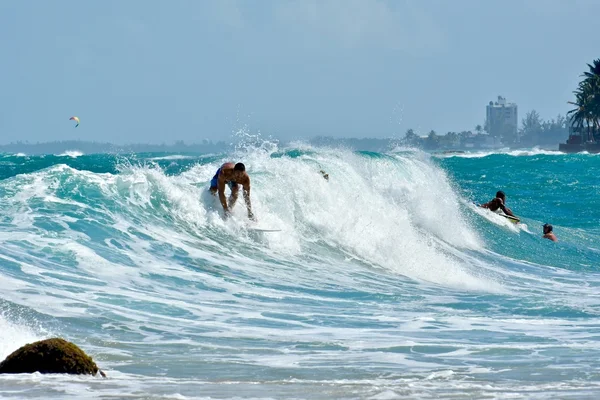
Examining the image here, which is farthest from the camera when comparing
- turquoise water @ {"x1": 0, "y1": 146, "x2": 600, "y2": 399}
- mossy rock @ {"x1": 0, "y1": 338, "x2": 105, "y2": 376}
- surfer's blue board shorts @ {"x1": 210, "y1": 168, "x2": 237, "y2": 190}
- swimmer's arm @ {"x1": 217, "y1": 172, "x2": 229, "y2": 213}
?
surfer's blue board shorts @ {"x1": 210, "y1": 168, "x2": 237, "y2": 190}

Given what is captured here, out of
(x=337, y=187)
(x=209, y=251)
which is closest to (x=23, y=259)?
(x=209, y=251)

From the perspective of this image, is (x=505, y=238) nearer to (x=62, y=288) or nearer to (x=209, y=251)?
(x=209, y=251)

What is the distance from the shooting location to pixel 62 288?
1118 centimetres

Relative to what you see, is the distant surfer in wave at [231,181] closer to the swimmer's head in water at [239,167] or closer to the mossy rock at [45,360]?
the swimmer's head in water at [239,167]

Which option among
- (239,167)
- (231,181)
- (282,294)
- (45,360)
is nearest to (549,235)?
(231,181)

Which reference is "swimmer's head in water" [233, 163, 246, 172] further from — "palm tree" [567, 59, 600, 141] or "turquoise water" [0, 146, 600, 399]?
"palm tree" [567, 59, 600, 141]

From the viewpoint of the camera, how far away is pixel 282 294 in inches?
504

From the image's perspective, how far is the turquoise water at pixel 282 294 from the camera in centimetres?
802

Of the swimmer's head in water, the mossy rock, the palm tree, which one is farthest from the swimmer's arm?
the palm tree

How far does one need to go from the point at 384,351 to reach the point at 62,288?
12.8ft

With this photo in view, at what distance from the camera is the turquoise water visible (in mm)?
8023

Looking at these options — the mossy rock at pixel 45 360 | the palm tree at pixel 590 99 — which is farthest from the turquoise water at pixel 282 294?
the palm tree at pixel 590 99

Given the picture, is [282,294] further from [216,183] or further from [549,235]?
[549,235]

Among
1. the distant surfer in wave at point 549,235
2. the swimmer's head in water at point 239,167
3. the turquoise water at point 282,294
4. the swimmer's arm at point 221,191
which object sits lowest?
the distant surfer in wave at point 549,235
